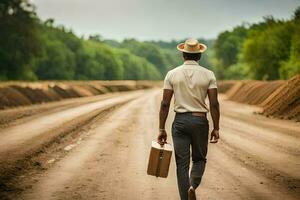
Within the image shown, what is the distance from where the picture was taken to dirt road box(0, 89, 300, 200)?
891cm

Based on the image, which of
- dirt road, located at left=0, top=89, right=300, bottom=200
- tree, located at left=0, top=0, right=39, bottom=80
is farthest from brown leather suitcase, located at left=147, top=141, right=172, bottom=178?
tree, located at left=0, top=0, right=39, bottom=80

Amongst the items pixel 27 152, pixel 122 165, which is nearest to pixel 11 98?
pixel 27 152

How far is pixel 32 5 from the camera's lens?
7119 cm

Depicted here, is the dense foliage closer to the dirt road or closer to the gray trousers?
the dirt road

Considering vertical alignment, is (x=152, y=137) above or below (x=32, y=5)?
below

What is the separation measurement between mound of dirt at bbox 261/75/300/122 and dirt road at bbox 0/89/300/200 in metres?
6.90

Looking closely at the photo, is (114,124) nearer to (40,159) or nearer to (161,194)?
(40,159)

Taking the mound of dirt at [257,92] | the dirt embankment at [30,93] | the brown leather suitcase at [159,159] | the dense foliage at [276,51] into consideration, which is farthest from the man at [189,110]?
the dense foliage at [276,51]

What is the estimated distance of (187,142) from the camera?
7.25 meters

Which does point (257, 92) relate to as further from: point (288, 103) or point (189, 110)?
point (189, 110)

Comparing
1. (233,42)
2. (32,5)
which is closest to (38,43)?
(32,5)

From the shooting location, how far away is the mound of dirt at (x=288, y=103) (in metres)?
27.4

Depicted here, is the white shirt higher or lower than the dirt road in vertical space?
higher

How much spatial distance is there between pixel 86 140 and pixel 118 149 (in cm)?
235
